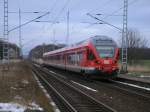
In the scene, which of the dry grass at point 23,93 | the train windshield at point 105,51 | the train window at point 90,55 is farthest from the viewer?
the train window at point 90,55

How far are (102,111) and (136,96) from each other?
580 centimetres

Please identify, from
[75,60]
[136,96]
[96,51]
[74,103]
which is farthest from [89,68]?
[74,103]

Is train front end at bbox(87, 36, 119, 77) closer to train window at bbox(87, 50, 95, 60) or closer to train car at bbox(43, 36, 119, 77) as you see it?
train car at bbox(43, 36, 119, 77)

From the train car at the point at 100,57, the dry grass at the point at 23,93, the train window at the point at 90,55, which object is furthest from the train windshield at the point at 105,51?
the dry grass at the point at 23,93

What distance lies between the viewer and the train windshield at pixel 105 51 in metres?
30.8

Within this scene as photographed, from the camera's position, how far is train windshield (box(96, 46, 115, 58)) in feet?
101

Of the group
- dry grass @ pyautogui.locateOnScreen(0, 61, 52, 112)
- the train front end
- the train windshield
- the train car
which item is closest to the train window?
the train car

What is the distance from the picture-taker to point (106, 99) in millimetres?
18875

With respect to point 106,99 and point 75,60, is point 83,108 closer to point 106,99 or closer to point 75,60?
point 106,99

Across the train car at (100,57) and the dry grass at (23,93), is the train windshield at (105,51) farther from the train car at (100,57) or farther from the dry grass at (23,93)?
the dry grass at (23,93)

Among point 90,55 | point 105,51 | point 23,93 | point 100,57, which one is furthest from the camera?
point 90,55

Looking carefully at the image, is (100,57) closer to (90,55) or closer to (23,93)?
(90,55)

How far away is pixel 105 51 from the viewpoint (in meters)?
31.0

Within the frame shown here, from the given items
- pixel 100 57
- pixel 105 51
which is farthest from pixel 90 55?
pixel 105 51
